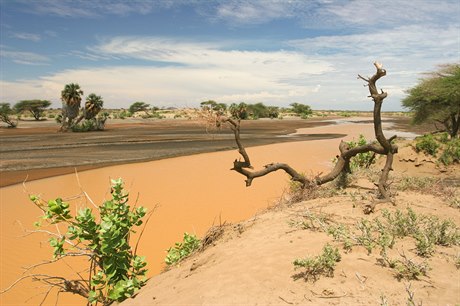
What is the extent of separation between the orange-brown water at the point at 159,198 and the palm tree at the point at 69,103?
29.3 meters

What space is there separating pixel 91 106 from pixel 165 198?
38124 millimetres

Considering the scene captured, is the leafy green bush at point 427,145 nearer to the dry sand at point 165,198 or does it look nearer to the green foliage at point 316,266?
the dry sand at point 165,198

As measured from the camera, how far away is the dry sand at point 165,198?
702 cm

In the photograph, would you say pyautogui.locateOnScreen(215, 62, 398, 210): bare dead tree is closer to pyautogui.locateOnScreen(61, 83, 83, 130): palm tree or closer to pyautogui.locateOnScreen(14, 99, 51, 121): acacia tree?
pyautogui.locateOnScreen(61, 83, 83, 130): palm tree

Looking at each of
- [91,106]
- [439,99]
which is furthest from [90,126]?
[439,99]

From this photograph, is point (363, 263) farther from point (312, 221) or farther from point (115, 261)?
point (115, 261)

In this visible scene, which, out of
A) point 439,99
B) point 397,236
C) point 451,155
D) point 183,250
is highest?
point 439,99

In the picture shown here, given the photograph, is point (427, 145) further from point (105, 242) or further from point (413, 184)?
point (105, 242)

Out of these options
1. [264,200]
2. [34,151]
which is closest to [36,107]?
[34,151]

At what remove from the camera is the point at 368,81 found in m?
6.20

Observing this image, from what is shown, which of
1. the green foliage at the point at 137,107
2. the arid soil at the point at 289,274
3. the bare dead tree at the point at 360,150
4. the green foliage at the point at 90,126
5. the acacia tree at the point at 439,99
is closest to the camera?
the arid soil at the point at 289,274

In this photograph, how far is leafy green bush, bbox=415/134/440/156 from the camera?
45.1ft

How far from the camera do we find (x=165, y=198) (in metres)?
11.7

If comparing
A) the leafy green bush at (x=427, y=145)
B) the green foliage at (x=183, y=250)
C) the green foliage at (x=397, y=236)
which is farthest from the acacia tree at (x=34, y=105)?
the green foliage at (x=397, y=236)
